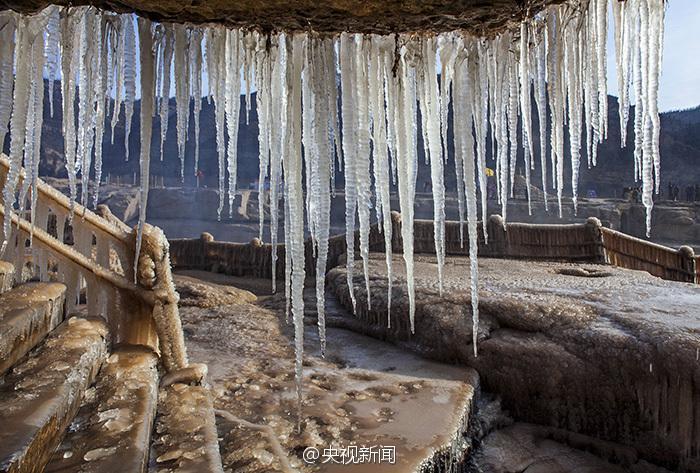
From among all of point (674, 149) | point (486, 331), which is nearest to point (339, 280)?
point (486, 331)

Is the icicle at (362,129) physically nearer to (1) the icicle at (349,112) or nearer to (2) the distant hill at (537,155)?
(1) the icicle at (349,112)

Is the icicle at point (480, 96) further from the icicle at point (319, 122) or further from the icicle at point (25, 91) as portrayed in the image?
the icicle at point (25, 91)

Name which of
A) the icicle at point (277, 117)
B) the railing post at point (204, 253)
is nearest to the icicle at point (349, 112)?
the icicle at point (277, 117)

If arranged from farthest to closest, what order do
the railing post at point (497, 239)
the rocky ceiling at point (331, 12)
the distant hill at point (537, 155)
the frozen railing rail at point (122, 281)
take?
the distant hill at point (537, 155), the railing post at point (497, 239), the frozen railing rail at point (122, 281), the rocky ceiling at point (331, 12)

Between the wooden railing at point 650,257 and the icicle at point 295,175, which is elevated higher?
the icicle at point 295,175

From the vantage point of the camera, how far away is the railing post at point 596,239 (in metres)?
9.12

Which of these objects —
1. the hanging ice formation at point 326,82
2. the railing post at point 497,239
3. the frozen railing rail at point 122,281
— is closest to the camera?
the hanging ice formation at point 326,82

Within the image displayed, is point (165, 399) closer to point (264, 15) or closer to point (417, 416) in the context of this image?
point (417, 416)

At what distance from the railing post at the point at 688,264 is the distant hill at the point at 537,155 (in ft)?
58.3

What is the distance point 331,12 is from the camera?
141 cm

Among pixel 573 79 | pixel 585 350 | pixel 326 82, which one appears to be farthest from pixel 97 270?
pixel 585 350

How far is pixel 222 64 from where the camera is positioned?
1.98m

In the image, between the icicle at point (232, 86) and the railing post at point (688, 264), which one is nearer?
the icicle at point (232, 86)

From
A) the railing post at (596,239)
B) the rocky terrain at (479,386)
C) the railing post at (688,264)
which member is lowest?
the rocky terrain at (479,386)
